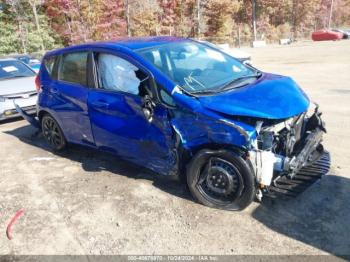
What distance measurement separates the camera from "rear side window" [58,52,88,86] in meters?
4.93

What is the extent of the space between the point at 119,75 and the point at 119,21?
34.9m

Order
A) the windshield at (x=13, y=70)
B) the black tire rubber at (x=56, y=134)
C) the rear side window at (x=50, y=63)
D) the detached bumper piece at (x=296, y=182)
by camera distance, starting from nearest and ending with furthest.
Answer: the detached bumper piece at (x=296, y=182) < the rear side window at (x=50, y=63) < the black tire rubber at (x=56, y=134) < the windshield at (x=13, y=70)

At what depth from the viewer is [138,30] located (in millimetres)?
39219

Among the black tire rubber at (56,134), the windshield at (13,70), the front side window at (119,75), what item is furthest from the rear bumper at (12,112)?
the front side window at (119,75)

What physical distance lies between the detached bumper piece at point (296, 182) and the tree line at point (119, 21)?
32.2 m

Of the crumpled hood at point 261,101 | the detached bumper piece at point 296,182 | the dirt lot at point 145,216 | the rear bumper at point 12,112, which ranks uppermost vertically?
the crumpled hood at point 261,101

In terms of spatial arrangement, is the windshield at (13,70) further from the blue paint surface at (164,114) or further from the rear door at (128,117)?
the rear door at (128,117)

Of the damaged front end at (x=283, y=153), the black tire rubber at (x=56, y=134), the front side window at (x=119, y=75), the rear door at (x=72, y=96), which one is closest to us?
the damaged front end at (x=283, y=153)

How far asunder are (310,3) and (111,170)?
61.6 metres

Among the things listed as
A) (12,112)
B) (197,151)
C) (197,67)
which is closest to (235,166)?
(197,151)

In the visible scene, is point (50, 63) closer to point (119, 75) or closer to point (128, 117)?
point (119, 75)

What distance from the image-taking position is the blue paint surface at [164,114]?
3539 millimetres

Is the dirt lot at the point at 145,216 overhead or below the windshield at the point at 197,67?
below

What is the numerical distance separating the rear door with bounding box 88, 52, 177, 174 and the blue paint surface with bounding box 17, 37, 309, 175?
0.01 meters
